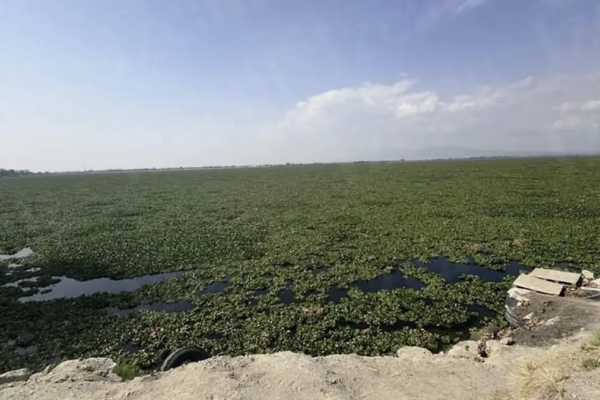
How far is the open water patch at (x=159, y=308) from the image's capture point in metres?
10.3

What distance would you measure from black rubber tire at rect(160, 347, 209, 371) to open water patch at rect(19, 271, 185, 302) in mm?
5992

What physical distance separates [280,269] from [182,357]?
21.0 ft

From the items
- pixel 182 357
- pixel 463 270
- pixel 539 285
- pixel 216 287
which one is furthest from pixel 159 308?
pixel 539 285

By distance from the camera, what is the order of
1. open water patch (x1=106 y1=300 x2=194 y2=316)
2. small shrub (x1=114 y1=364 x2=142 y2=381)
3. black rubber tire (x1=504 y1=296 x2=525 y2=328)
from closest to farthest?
small shrub (x1=114 y1=364 x2=142 y2=381), black rubber tire (x1=504 y1=296 x2=525 y2=328), open water patch (x1=106 y1=300 x2=194 y2=316)

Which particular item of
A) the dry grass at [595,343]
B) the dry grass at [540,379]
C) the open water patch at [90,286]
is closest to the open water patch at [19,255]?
the open water patch at [90,286]

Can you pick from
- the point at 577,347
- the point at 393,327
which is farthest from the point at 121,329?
the point at 577,347

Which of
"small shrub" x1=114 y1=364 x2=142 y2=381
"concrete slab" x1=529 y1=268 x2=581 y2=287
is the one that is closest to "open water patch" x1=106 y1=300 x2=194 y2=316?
"small shrub" x1=114 y1=364 x2=142 y2=381

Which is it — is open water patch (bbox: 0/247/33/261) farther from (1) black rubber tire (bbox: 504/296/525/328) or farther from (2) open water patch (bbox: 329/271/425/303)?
(1) black rubber tire (bbox: 504/296/525/328)

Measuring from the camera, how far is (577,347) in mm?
5945

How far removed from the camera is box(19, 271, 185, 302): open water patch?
465 inches

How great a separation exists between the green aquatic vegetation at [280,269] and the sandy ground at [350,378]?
4.06 feet

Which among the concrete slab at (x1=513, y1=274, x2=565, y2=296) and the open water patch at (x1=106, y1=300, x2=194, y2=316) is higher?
the concrete slab at (x1=513, y1=274, x2=565, y2=296)

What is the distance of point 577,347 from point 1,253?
Result: 2246 cm

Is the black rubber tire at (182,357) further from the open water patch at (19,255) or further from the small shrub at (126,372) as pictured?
the open water patch at (19,255)
